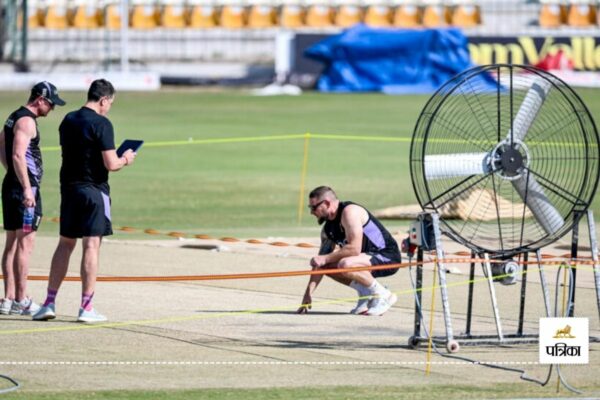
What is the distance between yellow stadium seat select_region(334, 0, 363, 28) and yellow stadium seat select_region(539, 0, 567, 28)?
683cm

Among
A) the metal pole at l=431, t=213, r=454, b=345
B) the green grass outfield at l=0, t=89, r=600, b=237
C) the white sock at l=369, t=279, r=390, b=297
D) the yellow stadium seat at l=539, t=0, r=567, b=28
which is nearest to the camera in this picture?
the metal pole at l=431, t=213, r=454, b=345

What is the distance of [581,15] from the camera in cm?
5200

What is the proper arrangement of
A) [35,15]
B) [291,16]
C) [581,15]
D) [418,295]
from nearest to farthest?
[418,295], [581,15], [291,16], [35,15]

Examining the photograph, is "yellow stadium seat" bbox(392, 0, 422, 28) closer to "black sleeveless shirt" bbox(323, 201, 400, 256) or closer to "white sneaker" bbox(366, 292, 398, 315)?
"black sleeveless shirt" bbox(323, 201, 400, 256)

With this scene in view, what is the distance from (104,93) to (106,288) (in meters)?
2.45

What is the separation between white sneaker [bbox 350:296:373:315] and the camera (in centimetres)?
1146

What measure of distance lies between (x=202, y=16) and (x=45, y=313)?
146ft

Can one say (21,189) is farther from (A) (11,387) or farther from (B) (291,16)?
(B) (291,16)

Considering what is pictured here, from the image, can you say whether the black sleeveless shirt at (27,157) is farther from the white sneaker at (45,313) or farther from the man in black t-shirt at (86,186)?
the white sneaker at (45,313)

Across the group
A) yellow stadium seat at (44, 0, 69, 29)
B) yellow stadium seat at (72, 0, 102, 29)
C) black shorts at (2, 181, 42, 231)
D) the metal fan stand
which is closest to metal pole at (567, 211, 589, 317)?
the metal fan stand

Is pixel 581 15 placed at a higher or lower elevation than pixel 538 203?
higher

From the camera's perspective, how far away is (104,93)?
34.9ft

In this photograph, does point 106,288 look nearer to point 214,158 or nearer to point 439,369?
point 439,369

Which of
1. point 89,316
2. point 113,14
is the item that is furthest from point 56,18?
point 89,316
